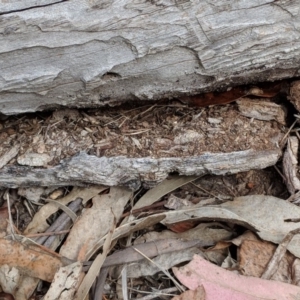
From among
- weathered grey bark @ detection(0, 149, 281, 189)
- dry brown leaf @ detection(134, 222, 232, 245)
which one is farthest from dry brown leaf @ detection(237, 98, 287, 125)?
dry brown leaf @ detection(134, 222, 232, 245)

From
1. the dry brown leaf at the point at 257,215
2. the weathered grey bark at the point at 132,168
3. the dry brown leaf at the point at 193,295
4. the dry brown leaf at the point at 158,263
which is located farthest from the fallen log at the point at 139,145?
the dry brown leaf at the point at 193,295

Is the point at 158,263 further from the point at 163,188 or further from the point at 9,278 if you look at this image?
the point at 9,278

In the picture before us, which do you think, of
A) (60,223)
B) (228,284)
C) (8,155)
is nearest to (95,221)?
(60,223)

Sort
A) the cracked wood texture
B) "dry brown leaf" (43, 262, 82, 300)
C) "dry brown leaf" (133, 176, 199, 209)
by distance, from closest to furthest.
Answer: the cracked wood texture, "dry brown leaf" (43, 262, 82, 300), "dry brown leaf" (133, 176, 199, 209)

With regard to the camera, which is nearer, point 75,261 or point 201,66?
point 201,66

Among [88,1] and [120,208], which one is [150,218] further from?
[88,1]

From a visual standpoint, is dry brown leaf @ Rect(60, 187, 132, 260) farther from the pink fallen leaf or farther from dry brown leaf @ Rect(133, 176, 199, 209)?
the pink fallen leaf

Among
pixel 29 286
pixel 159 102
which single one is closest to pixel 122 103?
pixel 159 102
